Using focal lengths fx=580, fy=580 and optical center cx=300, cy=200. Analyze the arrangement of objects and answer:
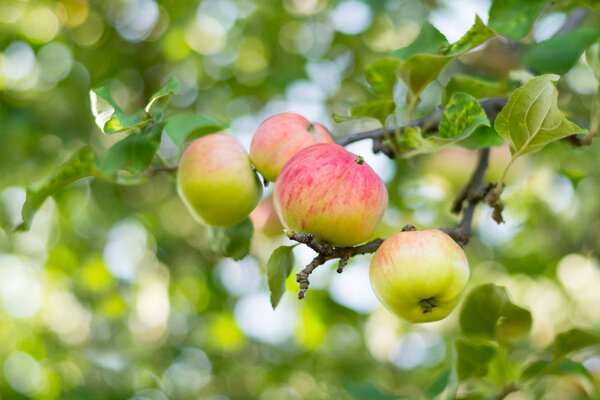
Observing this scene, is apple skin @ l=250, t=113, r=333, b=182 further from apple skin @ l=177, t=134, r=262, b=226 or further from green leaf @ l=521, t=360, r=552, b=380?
green leaf @ l=521, t=360, r=552, b=380

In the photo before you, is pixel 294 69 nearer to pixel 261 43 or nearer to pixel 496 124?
pixel 261 43

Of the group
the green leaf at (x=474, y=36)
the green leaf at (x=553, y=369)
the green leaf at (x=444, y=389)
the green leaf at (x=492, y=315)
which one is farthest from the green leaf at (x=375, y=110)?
the green leaf at (x=553, y=369)

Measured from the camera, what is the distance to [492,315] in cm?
108

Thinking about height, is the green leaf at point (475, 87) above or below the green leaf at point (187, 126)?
above

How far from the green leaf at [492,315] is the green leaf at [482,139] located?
0.27 metres

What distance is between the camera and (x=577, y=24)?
149cm

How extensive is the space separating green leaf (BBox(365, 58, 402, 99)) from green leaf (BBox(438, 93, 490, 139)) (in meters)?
0.12

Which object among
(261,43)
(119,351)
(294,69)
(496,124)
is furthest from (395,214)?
(496,124)

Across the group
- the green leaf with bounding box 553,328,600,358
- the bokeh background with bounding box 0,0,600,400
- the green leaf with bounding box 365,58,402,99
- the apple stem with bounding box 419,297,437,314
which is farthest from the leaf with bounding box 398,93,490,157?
the bokeh background with bounding box 0,0,600,400

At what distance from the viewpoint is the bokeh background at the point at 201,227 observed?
7.72 ft

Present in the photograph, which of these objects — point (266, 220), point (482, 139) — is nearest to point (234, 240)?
A: point (482, 139)

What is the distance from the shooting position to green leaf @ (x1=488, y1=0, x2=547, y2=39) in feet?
3.21

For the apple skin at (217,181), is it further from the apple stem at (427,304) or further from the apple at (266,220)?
the apple at (266,220)

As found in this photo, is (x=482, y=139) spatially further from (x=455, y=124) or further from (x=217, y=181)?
(x=217, y=181)
